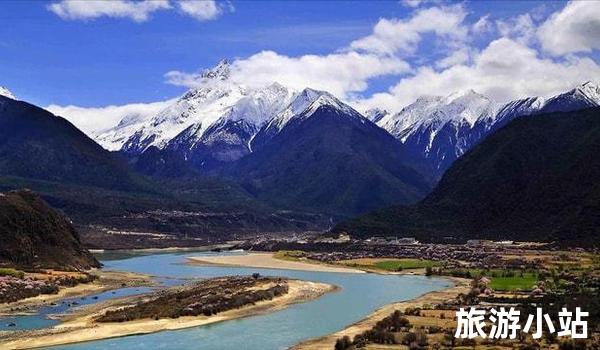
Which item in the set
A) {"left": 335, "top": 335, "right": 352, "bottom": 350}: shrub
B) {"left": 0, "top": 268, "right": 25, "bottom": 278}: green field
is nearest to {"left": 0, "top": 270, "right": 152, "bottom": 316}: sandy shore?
{"left": 0, "top": 268, "right": 25, "bottom": 278}: green field

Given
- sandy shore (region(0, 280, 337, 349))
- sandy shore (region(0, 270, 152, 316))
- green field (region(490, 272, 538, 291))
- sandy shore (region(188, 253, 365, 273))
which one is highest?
sandy shore (region(188, 253, 365, 273))

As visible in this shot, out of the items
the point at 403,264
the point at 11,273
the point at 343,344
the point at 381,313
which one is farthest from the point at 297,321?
the point at 403,264

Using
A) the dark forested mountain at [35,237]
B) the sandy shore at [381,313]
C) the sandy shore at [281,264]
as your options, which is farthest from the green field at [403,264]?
the dark forested mountain at [35,237]

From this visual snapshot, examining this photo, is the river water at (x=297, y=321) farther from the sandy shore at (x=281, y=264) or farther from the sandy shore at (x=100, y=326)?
the sandy shore at (x=281, y=264)

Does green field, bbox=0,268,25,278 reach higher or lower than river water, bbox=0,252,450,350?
higher

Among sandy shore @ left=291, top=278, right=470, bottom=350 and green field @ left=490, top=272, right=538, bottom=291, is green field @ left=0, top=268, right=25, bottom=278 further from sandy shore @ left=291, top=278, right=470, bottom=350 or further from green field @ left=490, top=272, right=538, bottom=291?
green field @ left=490, top=272, right=538, bottom=291

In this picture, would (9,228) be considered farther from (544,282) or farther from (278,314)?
(544,282)

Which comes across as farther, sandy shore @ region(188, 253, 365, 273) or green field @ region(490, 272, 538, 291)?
sandy shore @ region(188, 253, 365, 273)
